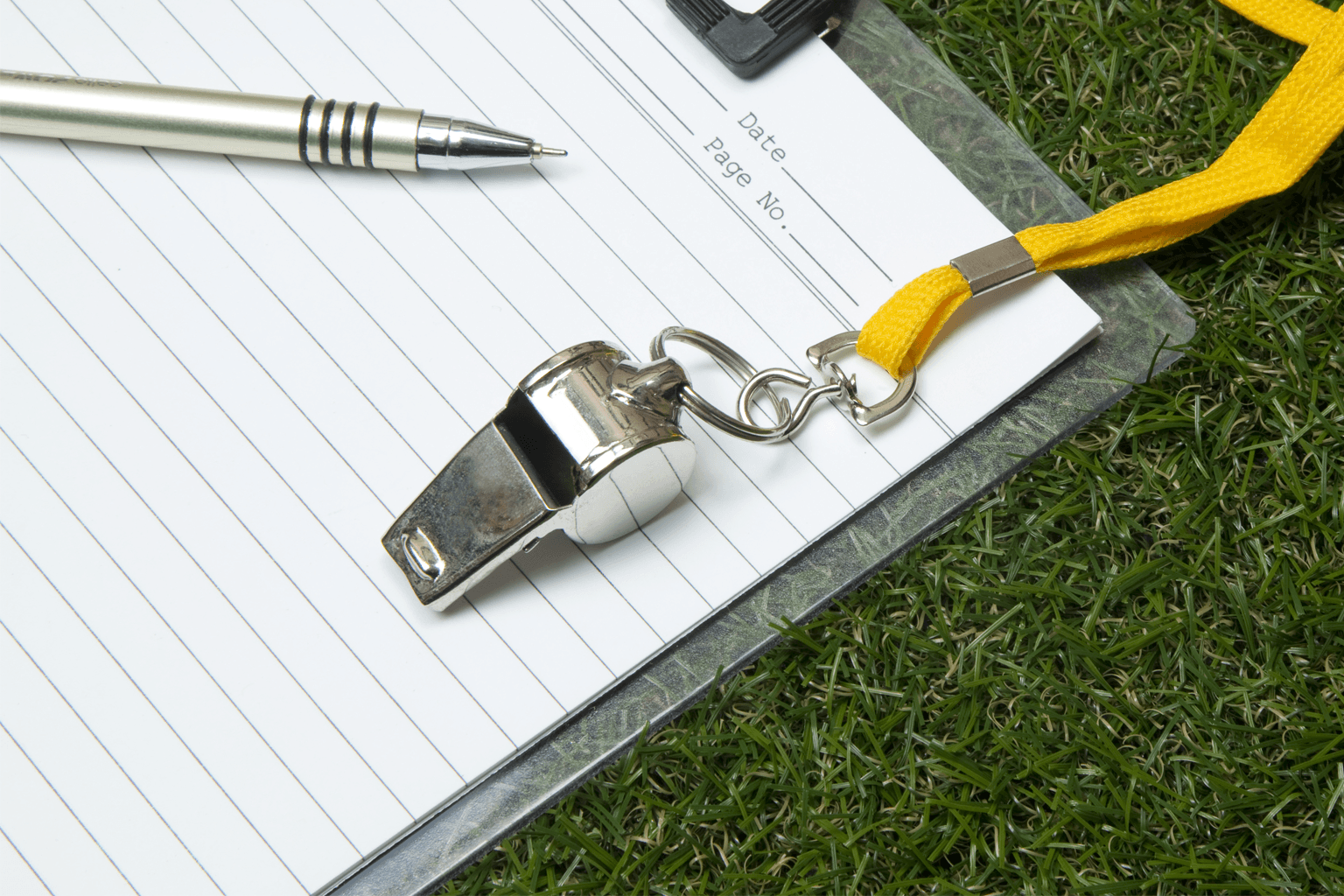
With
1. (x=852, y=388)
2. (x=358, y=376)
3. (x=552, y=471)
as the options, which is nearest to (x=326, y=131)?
(x=358, y=376)

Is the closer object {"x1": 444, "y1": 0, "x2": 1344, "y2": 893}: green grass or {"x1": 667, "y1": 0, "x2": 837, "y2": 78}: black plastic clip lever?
{"x1": 444, "y1": 0, "x2": 1344, "y2": 893}: green grass

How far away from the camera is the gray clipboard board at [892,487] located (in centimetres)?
84

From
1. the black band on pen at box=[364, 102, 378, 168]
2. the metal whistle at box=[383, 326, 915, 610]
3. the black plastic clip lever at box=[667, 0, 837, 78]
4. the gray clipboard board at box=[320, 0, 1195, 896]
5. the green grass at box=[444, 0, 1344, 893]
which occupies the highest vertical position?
the black band on pen at box=[364, 102, 378, 168]

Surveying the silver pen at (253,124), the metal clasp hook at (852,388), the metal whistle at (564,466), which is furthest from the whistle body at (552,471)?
the silver pen at (253,124)

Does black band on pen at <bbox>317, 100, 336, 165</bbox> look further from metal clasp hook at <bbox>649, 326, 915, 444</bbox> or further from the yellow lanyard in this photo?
the yellow lanyard

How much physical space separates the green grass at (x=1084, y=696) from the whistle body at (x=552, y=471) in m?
0.19

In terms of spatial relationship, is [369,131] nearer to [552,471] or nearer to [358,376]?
[358,376]

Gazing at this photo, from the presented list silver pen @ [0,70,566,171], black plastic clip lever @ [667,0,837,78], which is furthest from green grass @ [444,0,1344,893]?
silver pen @ [0,70,566,171]

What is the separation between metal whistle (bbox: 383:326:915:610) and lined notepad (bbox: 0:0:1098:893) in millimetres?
41

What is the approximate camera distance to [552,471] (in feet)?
2.70

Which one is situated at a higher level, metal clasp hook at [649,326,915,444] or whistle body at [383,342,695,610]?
whistle body at [383,342,695,610]

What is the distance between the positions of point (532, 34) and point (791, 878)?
31.6 inches

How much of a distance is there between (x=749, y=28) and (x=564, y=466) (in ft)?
1.52

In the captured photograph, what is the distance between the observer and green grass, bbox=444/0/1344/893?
2.77 ft
